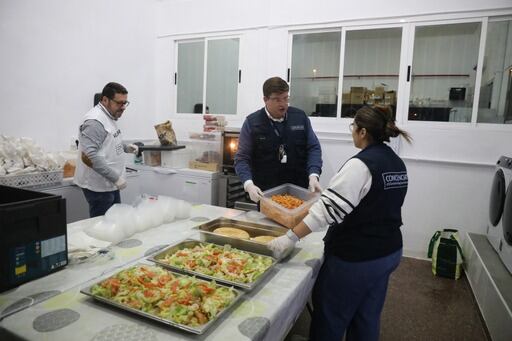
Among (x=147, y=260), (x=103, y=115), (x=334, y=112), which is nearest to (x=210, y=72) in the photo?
(x=334, y=112)

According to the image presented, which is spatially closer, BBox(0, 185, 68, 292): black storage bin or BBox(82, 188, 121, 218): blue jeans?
BBox(0, 185, 68, 292): black storage bin

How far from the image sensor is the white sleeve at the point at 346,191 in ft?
4.52

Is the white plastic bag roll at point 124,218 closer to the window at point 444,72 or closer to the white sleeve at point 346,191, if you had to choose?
the white sleeve at point 346,191

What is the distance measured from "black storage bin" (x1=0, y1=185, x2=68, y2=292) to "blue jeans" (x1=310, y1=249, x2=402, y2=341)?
3.71 ft

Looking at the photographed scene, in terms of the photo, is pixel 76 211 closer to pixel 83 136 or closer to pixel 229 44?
pixel 83 136

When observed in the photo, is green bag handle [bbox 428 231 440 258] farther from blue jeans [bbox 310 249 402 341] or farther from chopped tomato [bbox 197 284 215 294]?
chopped tomato [bbox 197 284 215 294]

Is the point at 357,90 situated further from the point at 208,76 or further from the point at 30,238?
the point at 30,238

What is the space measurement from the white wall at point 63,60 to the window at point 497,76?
158 inches

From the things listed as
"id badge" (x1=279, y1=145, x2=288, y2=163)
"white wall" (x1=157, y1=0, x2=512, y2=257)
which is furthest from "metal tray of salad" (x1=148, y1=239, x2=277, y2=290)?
"white wall" (x1=157, y1=0, x2=512, y2=257)

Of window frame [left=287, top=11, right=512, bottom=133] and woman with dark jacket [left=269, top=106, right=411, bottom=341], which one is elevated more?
window frame [left=287, top=11, right=512, bottom=133]

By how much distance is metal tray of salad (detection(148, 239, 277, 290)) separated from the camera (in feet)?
4.22

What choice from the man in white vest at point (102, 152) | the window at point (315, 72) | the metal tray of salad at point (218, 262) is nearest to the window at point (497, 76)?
the window at point (315, 72)

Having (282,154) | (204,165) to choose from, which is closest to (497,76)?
(282,154)

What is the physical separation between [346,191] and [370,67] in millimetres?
3245
